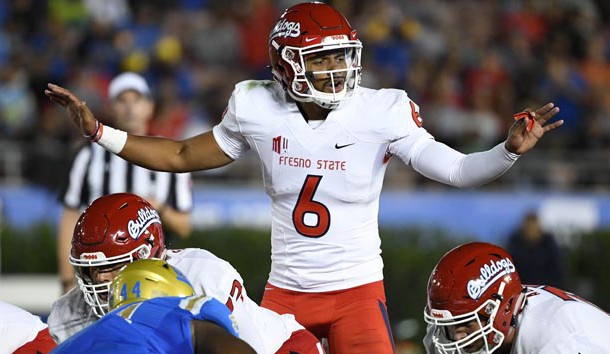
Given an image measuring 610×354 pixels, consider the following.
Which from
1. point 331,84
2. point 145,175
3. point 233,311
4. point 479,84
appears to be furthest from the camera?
point 479,84

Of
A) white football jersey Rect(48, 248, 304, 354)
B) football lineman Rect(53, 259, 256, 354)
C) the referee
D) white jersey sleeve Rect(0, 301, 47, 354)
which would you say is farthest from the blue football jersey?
the referee

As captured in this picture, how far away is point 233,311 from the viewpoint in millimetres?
4406

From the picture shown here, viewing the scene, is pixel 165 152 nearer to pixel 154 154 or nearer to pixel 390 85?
pixel 154 154

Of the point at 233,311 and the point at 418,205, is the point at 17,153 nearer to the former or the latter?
the point at 418,205

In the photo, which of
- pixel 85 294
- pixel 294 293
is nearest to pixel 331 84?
pixel 294 293

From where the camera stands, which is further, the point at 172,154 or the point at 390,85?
the point at 390,85

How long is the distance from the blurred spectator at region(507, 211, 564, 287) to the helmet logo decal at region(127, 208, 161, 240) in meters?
5.75

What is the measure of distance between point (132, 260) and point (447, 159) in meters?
1.35

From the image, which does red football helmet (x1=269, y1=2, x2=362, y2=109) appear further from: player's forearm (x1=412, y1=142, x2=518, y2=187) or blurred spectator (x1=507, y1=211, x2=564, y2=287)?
blurred spectator (x1=507, y1=211, x2=564, y2=287)

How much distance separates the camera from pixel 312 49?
4910 mm

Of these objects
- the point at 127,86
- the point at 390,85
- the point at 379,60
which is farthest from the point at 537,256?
the point at 127,86

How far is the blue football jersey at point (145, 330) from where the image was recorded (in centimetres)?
347

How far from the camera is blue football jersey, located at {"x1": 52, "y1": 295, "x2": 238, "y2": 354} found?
3475 millimetres

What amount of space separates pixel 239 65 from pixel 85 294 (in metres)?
8.28
